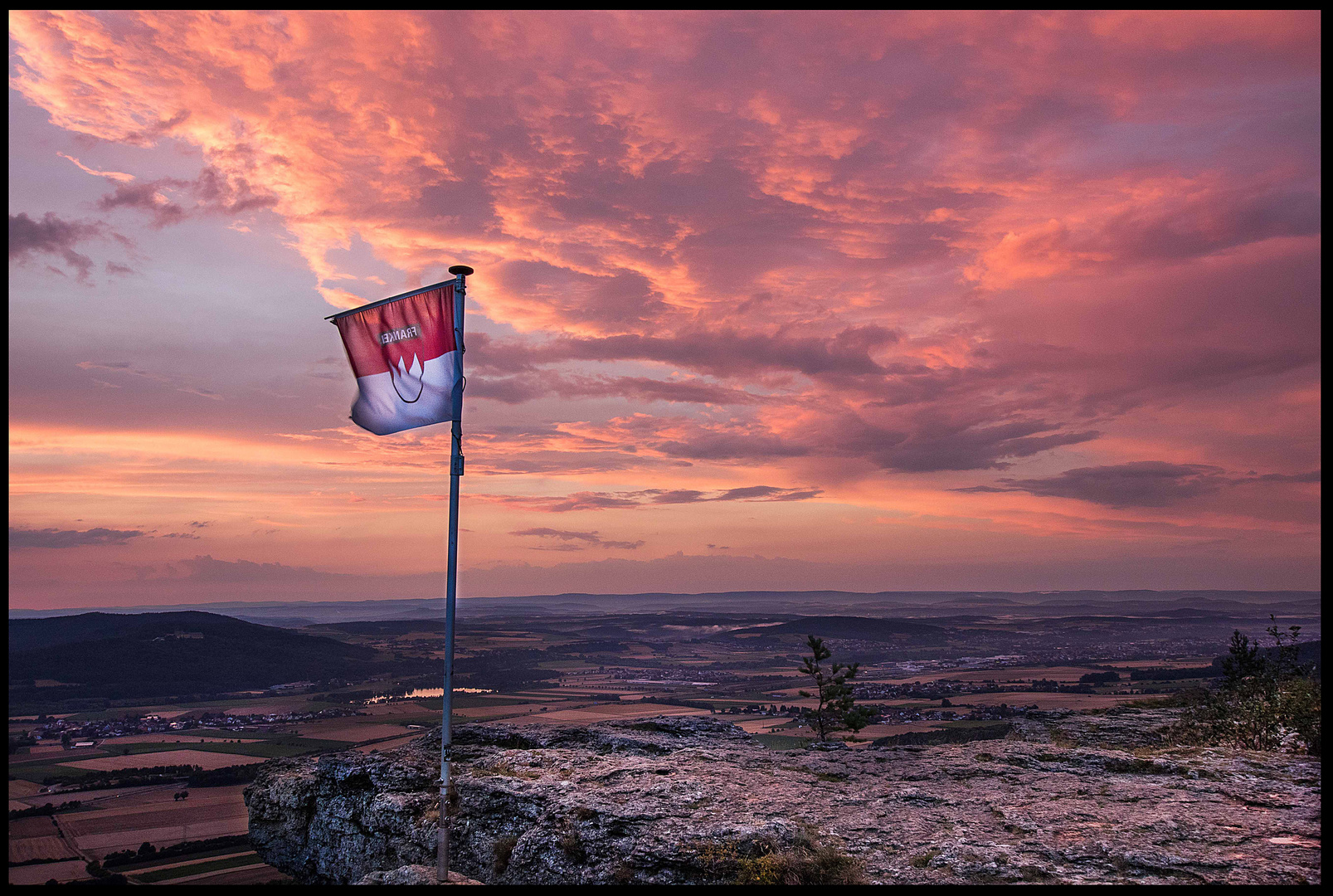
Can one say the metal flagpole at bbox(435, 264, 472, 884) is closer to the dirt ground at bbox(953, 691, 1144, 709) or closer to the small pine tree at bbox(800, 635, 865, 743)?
the small pine tree at bbox(800, 635, 865, 743)

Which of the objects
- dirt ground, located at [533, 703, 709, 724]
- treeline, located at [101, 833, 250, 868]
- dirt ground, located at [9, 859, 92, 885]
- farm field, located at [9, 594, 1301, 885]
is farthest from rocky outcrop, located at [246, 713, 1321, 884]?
dirt ground, located at [533, 703, 709, 724]

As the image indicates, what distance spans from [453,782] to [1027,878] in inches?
375

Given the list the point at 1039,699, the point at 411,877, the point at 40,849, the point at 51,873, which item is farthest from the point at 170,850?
the point at 1039,699

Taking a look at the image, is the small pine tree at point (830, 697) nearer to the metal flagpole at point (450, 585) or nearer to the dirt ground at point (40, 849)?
the metal flagpole at point (450, 585)

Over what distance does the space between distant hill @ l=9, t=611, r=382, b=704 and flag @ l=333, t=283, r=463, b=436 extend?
169941 millimetres

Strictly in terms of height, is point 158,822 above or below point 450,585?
below

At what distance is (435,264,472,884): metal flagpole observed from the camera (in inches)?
452

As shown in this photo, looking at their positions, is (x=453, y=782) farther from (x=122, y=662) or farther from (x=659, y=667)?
(x=122, y=662)

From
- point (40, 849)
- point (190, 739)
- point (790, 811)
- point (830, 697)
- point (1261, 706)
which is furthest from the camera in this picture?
point (190, 739)

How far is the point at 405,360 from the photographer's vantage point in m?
14.5

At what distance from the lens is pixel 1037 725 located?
696 inches

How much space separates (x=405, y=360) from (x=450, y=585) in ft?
15.7

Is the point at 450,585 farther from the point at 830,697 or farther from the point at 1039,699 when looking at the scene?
the point at 1039,699

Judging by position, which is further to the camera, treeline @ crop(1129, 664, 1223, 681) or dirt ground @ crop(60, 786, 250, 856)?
treeline @ crop(1129, 664, 1223, 681)
